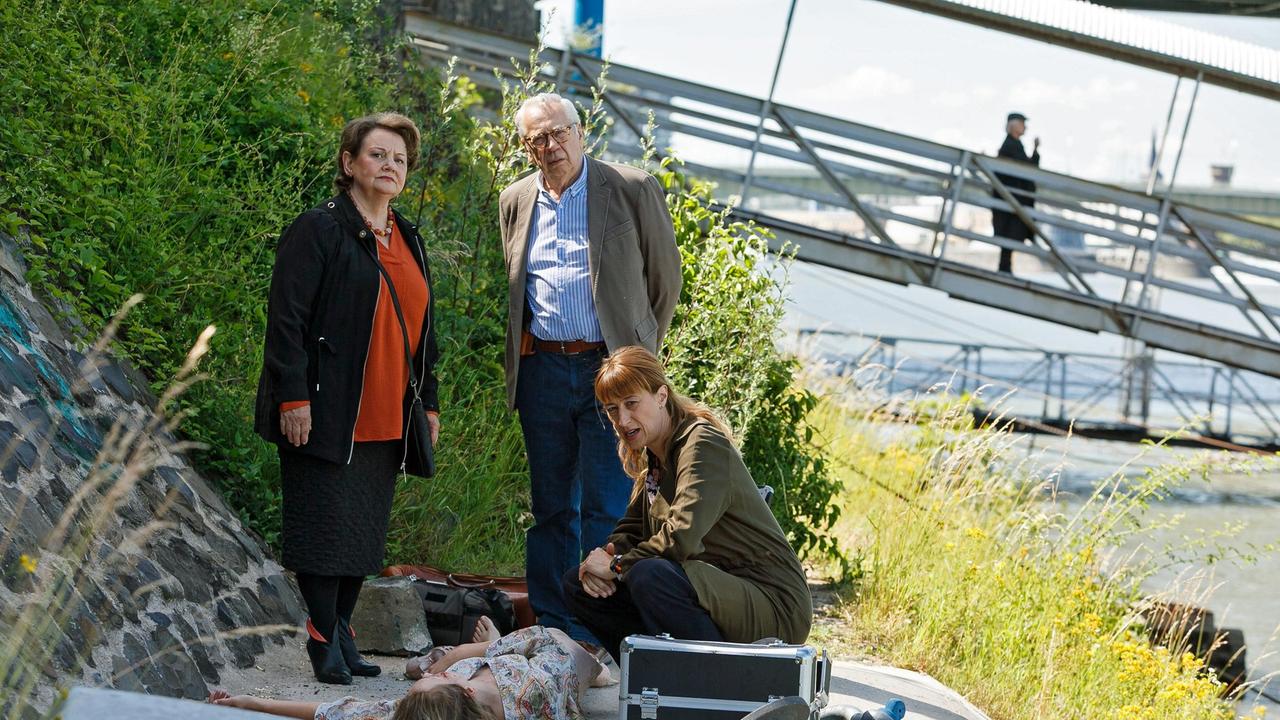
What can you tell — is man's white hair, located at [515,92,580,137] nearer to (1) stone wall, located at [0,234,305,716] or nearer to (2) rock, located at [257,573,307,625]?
(1) stone wall, located at [0,234,305,716]

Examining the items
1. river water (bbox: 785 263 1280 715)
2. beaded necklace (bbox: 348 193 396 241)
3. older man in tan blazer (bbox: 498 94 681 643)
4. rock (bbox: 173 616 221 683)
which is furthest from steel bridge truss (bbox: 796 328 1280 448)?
rock (bbox: 173 616 221 683)

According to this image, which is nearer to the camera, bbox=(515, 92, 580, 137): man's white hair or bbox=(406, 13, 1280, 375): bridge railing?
bbox=(515, 92, 580, 137): man's white hair

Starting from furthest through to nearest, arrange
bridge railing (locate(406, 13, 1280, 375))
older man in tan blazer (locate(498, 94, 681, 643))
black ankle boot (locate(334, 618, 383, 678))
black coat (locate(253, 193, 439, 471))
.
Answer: bridge railing (locate(406, 13, 1280, 375)), older man in tan blazer (locate(498, 94, 681, 643)), black ankle boot (locate(334, 618, 383, 678)), black coat (locate(253, 193, 439, 471))

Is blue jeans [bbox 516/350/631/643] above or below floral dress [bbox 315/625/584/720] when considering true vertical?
above

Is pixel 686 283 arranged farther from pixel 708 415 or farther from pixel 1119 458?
pixel 1119 458

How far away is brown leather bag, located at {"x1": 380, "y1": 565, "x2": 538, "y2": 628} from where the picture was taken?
5180 mm

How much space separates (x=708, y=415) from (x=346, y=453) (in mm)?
1151

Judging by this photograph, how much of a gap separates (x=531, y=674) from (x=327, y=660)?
2.59ft

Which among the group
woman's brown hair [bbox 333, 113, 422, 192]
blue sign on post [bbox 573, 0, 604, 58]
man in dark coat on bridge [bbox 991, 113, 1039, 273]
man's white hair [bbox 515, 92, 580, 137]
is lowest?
woman's brown hair [bbox 333, 113, 422, 192]

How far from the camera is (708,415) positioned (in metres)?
4.41

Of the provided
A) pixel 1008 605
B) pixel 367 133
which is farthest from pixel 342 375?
pixel 1008 605

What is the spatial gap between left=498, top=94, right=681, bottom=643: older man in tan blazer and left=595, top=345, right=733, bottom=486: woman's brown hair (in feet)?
1.77

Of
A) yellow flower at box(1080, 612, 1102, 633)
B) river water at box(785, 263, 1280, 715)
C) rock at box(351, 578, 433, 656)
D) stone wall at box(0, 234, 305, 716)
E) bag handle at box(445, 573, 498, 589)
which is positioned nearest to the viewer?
stone wall at box(0, 234, 305, 716)

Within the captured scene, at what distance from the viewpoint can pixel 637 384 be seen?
429 cm
